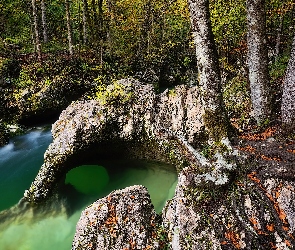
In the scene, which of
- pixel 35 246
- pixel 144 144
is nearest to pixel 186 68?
pixel 144 144

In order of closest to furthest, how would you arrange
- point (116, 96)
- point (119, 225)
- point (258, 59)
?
point (119, 225), point (258, 59), point (116, 96)

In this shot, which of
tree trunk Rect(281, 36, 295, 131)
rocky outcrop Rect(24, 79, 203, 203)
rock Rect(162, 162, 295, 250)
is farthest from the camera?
rocky outcrop Rect(24, 79, 203, 203)

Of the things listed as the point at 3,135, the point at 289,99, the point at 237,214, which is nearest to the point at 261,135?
the point at 289,99

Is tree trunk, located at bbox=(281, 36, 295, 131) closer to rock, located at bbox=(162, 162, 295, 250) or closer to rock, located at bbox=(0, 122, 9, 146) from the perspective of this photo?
rock, located at bbox=(162, 162, 295, 250)

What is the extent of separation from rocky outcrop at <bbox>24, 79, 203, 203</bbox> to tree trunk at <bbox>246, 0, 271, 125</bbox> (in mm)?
2339

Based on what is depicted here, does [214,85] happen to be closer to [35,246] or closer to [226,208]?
[226,208]

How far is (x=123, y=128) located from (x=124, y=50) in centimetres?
1251

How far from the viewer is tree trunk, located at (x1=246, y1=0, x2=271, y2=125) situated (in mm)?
7215

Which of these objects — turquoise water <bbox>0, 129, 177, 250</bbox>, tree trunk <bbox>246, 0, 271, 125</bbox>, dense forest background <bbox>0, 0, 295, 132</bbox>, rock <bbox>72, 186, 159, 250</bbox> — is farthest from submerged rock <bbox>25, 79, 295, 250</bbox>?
dense forest background <bbox>0, 0, 295, 132</bbox>

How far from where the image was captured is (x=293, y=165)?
5.66 metres

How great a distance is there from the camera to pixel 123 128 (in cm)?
1045

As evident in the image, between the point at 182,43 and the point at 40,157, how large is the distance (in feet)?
50.3

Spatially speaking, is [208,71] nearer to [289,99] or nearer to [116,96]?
A: [289,99]

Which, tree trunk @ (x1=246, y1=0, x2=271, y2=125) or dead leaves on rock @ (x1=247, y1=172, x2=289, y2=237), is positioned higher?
tree trunk @ (x1=246, y1=0, x2=271, y2=125)
